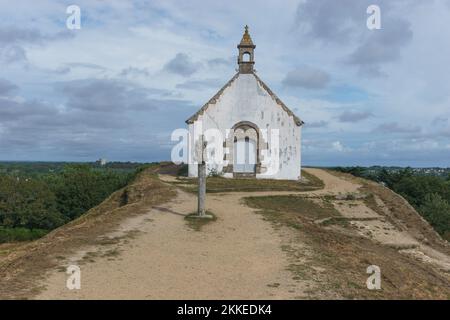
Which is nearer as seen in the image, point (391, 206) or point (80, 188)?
point (391, 206)

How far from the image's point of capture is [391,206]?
24859mm

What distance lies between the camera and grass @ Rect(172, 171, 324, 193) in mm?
25203

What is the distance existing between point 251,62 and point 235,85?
182 cm

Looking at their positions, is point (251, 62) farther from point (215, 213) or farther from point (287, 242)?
point (287, 242)

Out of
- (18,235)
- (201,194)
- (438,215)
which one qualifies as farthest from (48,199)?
(201,194)

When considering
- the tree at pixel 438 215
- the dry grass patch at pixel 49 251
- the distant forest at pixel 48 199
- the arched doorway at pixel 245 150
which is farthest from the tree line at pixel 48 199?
the dry grass patch at pixel 49 251

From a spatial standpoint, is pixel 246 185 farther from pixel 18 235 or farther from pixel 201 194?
pixel 18 235

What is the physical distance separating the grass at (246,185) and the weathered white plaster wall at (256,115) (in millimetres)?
1616

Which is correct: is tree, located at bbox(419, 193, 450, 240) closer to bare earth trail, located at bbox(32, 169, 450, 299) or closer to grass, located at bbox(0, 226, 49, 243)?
bare earth trail, located at bbox(32, 169, 450, 299)

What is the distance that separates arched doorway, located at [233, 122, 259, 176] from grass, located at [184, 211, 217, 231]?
42.7 feet

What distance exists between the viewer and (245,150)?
1196 inches

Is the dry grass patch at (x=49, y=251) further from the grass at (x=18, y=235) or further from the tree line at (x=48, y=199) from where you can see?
the tree line at (x=48, y=199)

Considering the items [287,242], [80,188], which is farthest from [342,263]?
[80,188]

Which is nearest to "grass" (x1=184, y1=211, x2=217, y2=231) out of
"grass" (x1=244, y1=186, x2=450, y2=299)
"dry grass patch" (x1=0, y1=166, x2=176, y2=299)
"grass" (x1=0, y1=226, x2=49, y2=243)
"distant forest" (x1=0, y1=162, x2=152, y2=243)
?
"dry grass patch" (x1=0, y1=166, x2=176, y2=299)
